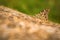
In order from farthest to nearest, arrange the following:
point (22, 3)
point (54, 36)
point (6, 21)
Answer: point (22, 3) < point (6, 21) < point (54, 36)

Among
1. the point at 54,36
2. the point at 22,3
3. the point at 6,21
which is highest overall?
→ the point at 22,3

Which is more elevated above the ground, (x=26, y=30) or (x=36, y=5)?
(x=36, y=5)

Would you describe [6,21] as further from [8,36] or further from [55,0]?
[55,0]

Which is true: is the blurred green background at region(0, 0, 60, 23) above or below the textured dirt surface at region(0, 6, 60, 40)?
above

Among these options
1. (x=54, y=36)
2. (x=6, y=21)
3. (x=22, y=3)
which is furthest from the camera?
(x=22, y=3)

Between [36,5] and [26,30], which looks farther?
[36,5]

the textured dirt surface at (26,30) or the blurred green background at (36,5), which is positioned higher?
the blurred green background at (36,5)

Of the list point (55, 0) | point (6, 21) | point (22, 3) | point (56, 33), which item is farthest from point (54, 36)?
point (55, 0)

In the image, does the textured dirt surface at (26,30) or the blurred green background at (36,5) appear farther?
the blurred green background at (36,5)
